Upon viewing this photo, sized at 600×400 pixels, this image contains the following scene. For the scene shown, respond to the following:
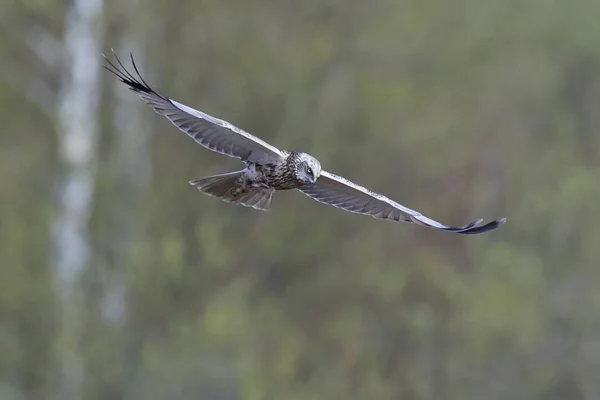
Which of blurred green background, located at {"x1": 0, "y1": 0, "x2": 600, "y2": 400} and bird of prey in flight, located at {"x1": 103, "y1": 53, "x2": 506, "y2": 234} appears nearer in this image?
bird of prey in flight, located at {"x1": 103, "y1": 53, "x2": 506, "y2": 234}

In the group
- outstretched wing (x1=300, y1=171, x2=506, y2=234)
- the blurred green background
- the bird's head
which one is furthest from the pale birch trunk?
the bird's head

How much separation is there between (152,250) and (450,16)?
4.10 m

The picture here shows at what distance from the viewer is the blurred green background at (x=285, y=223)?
10227 mm

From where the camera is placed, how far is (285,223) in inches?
411

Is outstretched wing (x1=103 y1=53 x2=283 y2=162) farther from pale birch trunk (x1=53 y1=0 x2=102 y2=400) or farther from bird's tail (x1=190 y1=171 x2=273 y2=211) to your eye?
pale birch trunk (x1=53 y1=0 x2=102 y2=400)

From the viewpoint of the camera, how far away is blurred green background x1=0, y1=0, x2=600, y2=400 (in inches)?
403

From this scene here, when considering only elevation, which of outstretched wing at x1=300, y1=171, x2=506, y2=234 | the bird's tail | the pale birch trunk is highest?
the pale birch trunk

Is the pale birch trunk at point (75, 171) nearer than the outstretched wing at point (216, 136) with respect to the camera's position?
No

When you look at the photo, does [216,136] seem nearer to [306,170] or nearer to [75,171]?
[306,170]

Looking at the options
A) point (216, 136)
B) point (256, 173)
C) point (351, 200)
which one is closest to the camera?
point (216, 136)

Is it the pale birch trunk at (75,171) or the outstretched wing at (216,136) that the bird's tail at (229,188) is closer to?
the outstretched wing at (216,136)

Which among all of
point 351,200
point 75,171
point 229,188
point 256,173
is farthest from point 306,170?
point 75,171

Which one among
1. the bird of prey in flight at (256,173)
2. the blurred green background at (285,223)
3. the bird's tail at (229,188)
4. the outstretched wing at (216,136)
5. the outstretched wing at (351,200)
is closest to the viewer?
the outstretched wing at (216,136)

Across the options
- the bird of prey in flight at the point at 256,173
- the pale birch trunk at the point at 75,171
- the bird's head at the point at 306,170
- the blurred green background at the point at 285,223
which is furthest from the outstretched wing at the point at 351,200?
the pale birch trunk at the point at 75,171
